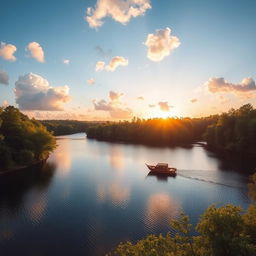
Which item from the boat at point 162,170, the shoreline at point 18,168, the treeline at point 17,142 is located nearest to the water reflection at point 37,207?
the shoreline at point 18,168

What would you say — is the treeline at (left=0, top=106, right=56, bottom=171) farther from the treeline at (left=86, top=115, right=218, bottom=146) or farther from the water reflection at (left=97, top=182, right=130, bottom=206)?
the treeline at (left=86, top=115, right=218, bottom=146)

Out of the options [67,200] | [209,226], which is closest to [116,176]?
[67,200]

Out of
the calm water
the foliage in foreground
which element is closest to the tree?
the foliage in foreground

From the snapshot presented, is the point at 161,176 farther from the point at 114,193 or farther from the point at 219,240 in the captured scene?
the point at 219,240

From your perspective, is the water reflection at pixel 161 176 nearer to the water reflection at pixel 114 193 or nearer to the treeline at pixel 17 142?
the water reflection at pixel 114 193

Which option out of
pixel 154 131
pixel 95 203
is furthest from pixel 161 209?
pixel 154 131
